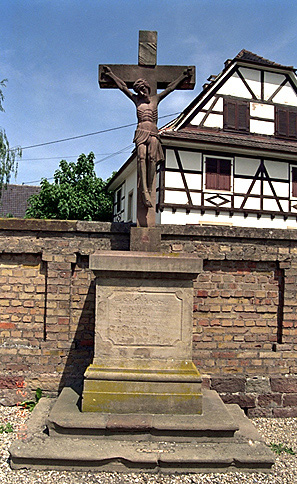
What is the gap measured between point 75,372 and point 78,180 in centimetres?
1681

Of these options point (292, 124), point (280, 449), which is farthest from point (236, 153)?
point (280, 449)

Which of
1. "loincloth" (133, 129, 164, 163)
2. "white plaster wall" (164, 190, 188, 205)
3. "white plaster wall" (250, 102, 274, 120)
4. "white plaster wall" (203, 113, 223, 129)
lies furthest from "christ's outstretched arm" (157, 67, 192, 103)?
"white plaster wall" (250, 102, 274, 120)

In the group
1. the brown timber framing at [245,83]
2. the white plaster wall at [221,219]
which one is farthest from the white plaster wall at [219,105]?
the white plaster wall at [221,219]

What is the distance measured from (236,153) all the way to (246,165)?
0.58 metres

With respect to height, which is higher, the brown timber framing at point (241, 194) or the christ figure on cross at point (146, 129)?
the brown timber framing at point (241, 194)

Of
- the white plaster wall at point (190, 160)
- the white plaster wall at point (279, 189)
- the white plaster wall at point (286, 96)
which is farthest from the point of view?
the white plaster wall at point (286, 96)

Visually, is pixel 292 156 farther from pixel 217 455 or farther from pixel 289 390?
pixel 217 455

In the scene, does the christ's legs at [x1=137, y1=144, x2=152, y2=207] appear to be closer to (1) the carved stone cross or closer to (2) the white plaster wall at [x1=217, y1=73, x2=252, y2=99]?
(1) the carved stone cross

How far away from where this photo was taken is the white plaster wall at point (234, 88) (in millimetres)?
14461

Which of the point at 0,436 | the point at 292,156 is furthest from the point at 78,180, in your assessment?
the point at 0,436

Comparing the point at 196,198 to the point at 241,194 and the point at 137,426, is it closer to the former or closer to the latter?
the point at 241,194

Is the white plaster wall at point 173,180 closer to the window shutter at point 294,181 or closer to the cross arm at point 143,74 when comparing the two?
the window shutter at point 294,181

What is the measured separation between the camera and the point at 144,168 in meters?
4.33

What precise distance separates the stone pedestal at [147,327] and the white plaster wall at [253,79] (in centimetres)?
1275
